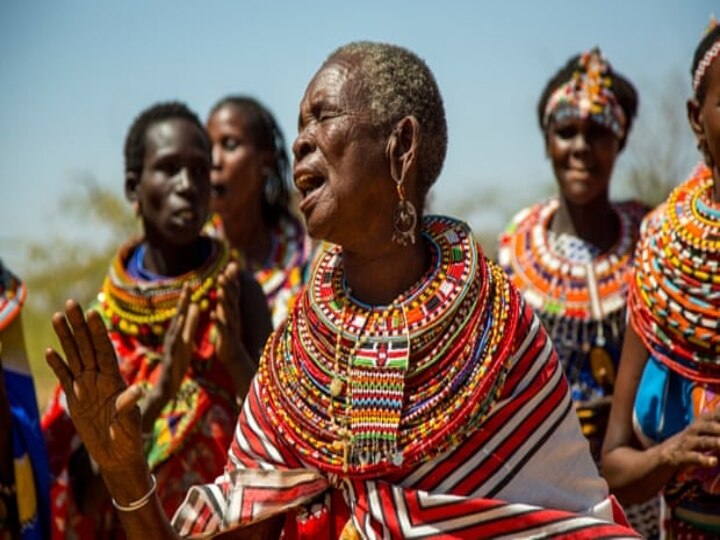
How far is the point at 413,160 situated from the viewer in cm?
318

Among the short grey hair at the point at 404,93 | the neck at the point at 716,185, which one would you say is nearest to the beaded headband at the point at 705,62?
the neck at the point at 716,185

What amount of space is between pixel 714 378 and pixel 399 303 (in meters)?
1.27

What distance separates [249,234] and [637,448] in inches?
137

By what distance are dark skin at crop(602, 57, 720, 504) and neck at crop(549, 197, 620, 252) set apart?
6.49 feet

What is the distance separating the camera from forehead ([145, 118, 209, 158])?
5.19m

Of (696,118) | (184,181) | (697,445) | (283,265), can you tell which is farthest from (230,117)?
(697,445)

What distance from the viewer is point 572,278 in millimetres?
5828

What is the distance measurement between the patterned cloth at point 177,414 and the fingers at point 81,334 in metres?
2.11

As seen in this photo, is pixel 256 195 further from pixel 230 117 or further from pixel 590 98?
pixel 590 98

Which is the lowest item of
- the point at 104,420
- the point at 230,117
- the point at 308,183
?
the point at 104,420

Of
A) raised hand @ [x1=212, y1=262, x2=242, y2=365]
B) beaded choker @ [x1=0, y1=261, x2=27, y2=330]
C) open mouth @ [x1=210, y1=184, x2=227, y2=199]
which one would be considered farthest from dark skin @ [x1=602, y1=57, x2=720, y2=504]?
open mouth @ [x1=210, y1=184, x2=227, y2=199]

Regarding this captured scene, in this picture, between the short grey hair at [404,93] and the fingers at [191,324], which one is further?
the fingers at [191,324]

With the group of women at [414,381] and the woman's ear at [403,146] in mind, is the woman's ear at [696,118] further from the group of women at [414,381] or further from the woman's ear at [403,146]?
the woman's ear at [403,146]

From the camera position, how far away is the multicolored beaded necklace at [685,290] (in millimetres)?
3820
